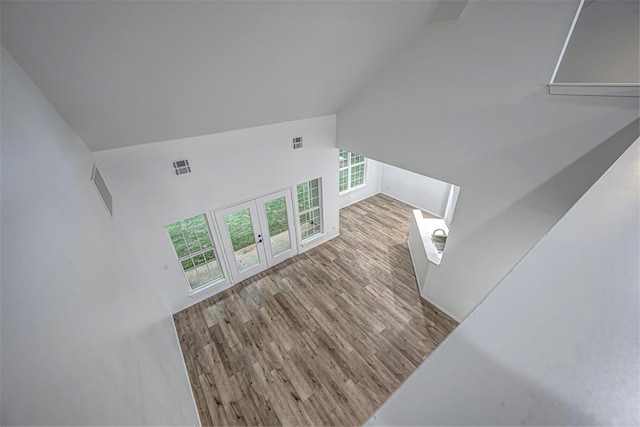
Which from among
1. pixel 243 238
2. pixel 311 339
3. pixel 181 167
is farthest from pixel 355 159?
pixel 311 339

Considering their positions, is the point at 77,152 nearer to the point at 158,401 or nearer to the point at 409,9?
the point at 158,401

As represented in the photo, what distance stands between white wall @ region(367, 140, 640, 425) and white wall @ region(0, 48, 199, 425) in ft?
3.10

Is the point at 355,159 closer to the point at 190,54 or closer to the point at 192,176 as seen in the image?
the point at 192,176

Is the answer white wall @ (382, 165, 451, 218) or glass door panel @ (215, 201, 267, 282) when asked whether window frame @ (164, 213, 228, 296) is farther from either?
white wall @ (382, 165, 451, 218)

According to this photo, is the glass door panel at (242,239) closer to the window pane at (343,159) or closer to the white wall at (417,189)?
the window pane at (343,159)

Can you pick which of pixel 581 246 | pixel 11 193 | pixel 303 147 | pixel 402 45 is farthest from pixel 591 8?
pixel 11 193

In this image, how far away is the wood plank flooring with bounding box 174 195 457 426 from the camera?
2994 millimetres

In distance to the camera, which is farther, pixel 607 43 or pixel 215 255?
pixel 215 255

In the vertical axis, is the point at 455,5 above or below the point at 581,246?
above

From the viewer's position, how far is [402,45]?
3.11 m

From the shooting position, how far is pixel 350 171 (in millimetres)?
7145

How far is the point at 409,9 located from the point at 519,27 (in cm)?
106

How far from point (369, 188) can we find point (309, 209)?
10.4 feet

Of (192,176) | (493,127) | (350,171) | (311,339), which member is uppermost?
(493,127)
